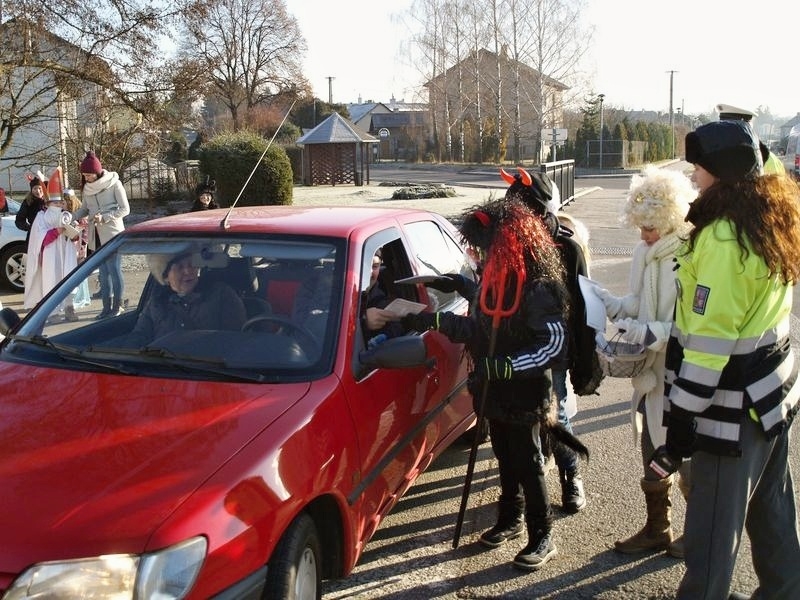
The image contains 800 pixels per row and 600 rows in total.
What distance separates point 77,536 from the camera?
2180 mm

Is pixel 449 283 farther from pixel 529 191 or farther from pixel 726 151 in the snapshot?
pixel 726 151

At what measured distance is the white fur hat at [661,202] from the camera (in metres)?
3.68

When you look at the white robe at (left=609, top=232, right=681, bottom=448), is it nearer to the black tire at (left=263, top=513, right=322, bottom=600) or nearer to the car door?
the car door

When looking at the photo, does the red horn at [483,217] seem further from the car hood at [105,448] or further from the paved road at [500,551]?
the paved road at [500,551]

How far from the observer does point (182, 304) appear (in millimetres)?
3627

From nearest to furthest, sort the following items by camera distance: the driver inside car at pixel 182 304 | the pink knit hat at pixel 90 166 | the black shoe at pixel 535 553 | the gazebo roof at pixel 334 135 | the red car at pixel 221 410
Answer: the red car at pixel 221 410 → the driver inside car at pixel 182 304 → the black shoe at pixel 535 553 → the pink knit hat at pixel 90 166 → the gazebo roof at pixel 334 135

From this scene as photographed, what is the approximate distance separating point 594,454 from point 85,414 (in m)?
3.44

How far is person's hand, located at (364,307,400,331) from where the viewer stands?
352 centimetres

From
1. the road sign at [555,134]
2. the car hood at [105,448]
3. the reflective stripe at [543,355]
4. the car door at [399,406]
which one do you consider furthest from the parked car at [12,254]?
the road sign at [555,134]

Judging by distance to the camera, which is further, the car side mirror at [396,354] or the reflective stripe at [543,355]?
the reflective stripe at [543,355]

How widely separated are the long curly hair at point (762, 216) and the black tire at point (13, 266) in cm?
1052

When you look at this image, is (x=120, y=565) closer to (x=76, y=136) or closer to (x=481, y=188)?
(x=76, y=136)

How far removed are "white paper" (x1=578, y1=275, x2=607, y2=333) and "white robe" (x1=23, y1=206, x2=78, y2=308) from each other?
707 cm

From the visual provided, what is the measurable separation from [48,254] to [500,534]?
7085mm
